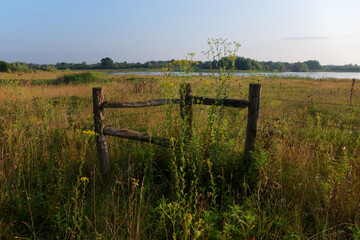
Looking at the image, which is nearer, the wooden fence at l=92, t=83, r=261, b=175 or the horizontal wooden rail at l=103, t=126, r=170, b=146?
the wooden fence at l=92, t=83, r=261, b=175

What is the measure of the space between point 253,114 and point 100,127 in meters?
2.26

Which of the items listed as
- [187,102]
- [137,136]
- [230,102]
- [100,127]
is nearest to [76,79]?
[100,127]

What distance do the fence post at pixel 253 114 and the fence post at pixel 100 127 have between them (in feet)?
7.00

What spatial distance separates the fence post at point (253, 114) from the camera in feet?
10.7

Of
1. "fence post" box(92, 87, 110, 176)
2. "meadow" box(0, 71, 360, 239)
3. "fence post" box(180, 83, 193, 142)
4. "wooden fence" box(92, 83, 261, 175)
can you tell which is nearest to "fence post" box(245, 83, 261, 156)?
"wooden fence" box(92, 83, 261, 175)

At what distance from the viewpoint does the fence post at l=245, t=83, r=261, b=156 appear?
328 centimetres

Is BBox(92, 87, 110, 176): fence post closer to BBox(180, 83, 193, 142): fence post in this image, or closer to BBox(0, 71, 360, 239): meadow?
BBox(0, 71, 360, 239): meadow

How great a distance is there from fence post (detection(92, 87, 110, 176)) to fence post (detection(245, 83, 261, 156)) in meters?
2.14

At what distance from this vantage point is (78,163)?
3941mm

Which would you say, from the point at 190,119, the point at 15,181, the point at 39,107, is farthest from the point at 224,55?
the point at 39,107

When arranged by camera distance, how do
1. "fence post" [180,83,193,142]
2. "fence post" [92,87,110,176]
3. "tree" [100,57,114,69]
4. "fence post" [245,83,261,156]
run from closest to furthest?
"fence post" [245,83,261,156] → "fence post" [180,83,193,142] → "fence post" [92,87,110,176] → "tree" [100,57,114,69]

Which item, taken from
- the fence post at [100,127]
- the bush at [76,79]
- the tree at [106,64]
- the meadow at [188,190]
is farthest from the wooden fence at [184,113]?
the tree at [106,64]

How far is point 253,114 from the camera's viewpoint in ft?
10.9

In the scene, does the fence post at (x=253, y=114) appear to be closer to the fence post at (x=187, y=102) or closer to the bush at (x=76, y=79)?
the fence post at (x=187, y=102)
